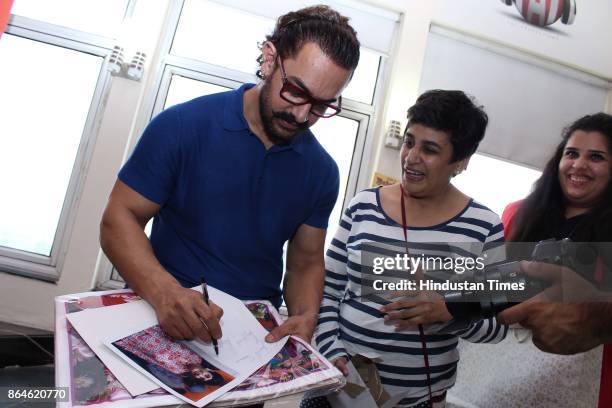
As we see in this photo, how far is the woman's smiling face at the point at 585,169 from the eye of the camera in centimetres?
131

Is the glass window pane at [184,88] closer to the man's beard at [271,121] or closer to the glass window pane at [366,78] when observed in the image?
the glass window pane at [366,78]

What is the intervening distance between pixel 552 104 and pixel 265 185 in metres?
3.30

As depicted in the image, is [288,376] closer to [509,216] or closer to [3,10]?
[509,216]

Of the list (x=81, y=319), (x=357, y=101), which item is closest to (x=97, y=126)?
(x=357, y=101)

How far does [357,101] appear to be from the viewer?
10.7 feet

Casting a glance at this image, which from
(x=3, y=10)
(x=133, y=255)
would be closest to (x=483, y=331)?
(x=133, y=255)

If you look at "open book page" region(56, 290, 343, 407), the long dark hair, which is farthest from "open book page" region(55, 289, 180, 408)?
the long dark hair

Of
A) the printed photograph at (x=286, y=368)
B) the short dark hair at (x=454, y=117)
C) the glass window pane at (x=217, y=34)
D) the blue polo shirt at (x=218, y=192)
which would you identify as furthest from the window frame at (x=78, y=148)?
the printed photograph at (x=286, y=368)

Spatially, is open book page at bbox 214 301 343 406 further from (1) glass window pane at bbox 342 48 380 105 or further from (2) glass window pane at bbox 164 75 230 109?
(1) glass window pane at bbox 342 48 380 105

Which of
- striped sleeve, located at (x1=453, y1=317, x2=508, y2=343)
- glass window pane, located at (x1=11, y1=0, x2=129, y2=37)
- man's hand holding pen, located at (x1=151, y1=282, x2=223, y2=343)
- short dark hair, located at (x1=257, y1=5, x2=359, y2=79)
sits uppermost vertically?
glass window pane, located at (x1=11, y1=0, x2=129, y2=37)

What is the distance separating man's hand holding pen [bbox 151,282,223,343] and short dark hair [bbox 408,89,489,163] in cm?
85

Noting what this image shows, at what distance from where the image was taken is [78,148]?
2889 mm

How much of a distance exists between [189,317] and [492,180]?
321 centimetres

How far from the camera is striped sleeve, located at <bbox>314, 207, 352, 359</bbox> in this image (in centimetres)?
112
